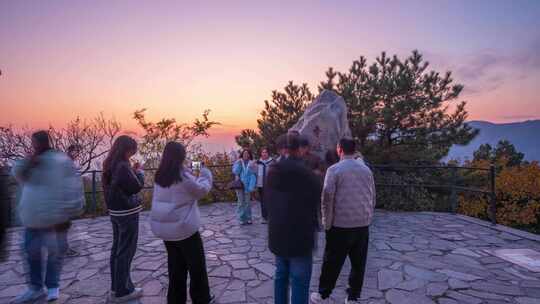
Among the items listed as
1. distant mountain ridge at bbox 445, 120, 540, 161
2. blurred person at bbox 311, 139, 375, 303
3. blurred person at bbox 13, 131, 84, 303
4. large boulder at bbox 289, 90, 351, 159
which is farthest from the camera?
distant mountain ridge at bbox 445, 120, 540, 161

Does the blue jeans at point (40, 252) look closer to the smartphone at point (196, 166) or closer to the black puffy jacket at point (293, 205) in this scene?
the smartphone at point (196, 166)

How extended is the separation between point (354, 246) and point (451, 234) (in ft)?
13.9

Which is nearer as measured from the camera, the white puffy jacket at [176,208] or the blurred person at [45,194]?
the white puffy jacket at [176,208]

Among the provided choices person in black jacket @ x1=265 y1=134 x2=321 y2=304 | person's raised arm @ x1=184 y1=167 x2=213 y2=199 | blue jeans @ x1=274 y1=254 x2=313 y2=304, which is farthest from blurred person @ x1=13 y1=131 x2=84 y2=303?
blue jeans @ x1=274 y1=254 x2=313 y2=304

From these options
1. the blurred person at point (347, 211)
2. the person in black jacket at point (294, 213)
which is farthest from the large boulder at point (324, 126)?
the person in black jacket at point (294, 213)

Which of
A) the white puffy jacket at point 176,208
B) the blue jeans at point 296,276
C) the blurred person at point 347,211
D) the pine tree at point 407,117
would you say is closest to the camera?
the blue jeans at point 296,276

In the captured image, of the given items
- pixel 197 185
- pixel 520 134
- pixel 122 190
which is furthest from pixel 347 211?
pixel 520 134

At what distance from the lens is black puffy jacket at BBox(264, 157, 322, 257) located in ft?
8.76

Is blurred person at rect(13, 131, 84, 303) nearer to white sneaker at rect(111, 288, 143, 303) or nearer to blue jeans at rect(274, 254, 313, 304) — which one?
white sneaker at rect(111, 288, 143, 303)

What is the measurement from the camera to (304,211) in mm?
2721

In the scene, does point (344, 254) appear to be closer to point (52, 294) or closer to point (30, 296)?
point (52, 294)

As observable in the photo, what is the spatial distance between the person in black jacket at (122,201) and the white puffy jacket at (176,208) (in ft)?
1.61

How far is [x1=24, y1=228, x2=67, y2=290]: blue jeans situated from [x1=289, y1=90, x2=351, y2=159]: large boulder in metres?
5.82

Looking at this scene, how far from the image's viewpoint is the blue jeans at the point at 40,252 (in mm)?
3406
